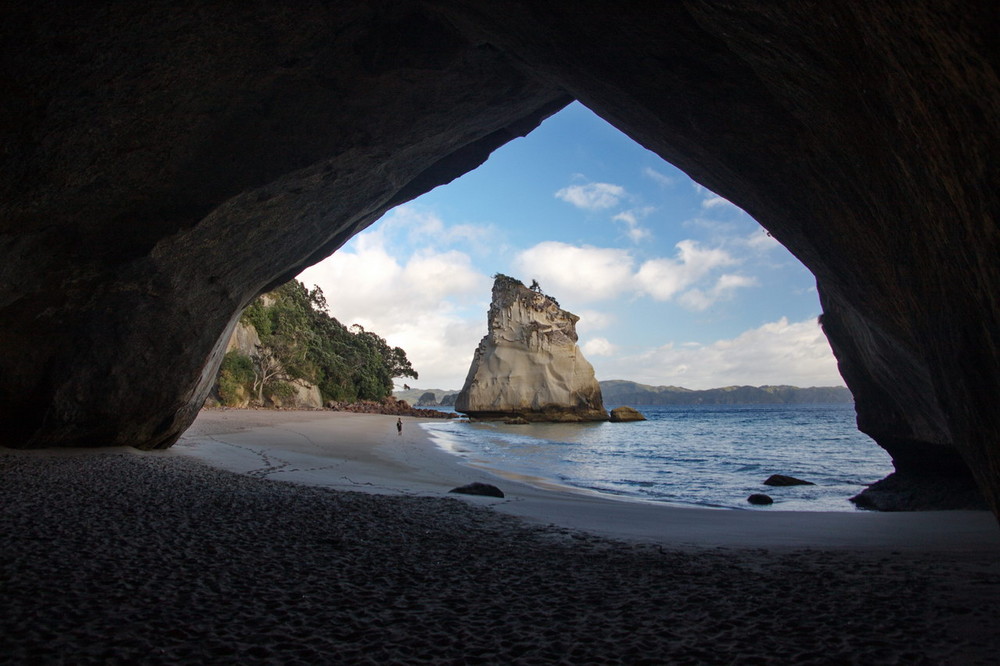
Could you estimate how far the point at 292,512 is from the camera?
→ 219 inches

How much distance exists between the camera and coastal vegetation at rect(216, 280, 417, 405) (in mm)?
35938

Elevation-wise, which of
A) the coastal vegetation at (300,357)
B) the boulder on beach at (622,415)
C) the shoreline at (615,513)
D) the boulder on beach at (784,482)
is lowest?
the boulder on beach at (622,415)

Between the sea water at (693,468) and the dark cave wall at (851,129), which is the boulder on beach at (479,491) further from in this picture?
the dark cave wall at (851,129)

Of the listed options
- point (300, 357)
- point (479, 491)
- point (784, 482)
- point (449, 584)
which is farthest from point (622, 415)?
point (449, 584)

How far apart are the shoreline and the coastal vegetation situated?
21.6 metres

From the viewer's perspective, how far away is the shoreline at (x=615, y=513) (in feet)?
17.8

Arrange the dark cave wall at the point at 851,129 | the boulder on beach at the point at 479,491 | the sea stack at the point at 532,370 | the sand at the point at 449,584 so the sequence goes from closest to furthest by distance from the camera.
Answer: the dark cave wall at the point at 851,129 → the sand at the point at 449,584 → the boulder on beach at the point at 479,491 → the sea stack at the point at 532,370

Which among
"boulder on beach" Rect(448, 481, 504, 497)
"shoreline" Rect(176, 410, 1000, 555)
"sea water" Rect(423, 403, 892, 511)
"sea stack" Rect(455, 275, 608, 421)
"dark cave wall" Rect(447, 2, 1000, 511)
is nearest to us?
"dark cave wall" Rect(447, 2, 1000, 511)

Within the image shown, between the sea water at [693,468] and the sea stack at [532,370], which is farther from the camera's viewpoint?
the sea stack at [532,370]

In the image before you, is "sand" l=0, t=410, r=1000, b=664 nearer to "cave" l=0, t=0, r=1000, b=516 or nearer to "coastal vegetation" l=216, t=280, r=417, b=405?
"cave" l=0, t=0, r=1000, b=516

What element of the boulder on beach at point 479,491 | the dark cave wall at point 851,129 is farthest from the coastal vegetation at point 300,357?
the dark cave wall at point 851,129

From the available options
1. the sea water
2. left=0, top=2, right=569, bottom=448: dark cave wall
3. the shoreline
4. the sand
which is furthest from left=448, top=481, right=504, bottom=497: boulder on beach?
left=0, top=2, right=569, bottom=448: dark cave wall

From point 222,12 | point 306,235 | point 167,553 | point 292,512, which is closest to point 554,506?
point 292,512

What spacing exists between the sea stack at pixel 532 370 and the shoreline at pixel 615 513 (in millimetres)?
32137
